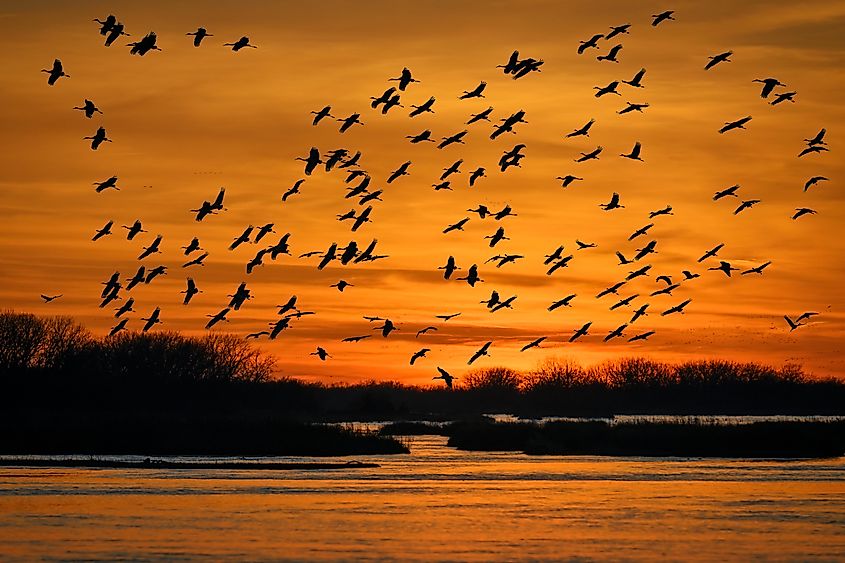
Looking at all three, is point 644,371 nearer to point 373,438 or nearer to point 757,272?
point 373,438

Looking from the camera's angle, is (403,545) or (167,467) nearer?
(403,545)

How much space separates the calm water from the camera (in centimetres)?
3525

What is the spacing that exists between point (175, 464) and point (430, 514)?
2201 centimetres

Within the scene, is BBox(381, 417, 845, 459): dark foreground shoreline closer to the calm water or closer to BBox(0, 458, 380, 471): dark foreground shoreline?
the calm water

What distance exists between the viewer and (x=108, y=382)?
113688 mm

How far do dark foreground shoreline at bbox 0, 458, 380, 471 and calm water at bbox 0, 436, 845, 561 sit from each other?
2.17 metres

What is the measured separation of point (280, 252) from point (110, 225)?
17.0 feet

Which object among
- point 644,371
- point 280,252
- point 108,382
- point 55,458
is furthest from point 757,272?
point 644,371

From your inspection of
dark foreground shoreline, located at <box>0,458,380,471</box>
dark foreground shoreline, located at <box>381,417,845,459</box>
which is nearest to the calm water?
dark foreground shoreline, located at <box>0,458,380,471</box>

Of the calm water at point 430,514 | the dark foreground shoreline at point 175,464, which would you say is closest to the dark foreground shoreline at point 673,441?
the calm water at point 430,514

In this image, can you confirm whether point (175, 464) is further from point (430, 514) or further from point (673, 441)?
point (673, 441)

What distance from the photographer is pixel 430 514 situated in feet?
142

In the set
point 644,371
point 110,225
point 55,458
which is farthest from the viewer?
point 644,371

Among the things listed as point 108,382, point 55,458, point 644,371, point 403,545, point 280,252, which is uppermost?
point 280,252
